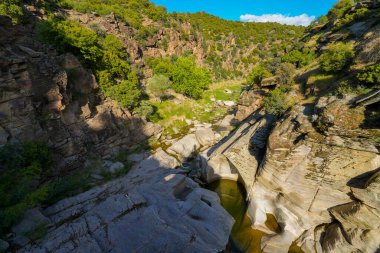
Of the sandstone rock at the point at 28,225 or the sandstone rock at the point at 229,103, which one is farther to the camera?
the sandstone rock at the point at 229,103

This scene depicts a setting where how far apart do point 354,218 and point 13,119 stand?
90.4ft

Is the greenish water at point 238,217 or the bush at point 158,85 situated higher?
the bush at point 158,85

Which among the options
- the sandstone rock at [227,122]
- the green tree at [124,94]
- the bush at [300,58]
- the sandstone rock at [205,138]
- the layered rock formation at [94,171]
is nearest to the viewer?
the layered rock formation at [94,171]

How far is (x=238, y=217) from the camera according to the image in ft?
58.4

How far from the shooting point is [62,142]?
71.5ft

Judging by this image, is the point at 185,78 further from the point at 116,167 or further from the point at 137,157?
the point at 116,167

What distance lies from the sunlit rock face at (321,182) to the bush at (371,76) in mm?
2426

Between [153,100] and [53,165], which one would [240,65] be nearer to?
[153,100]

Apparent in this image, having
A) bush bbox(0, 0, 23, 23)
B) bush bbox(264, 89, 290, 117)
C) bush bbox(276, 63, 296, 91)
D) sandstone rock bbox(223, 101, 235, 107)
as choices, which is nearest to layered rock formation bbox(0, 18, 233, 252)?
bush bbox(0, 0, 23, 23)

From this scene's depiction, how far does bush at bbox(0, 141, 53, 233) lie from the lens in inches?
470

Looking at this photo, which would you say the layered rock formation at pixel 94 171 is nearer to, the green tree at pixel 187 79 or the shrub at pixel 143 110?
the shrub at pixel 143 110

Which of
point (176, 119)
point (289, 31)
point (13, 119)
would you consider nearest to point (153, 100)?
point (176, 119)

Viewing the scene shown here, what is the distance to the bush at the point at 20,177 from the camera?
11.9 meters

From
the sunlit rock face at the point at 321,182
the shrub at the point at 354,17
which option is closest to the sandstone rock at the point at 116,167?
the sunlit rock face at the point at 321,182
